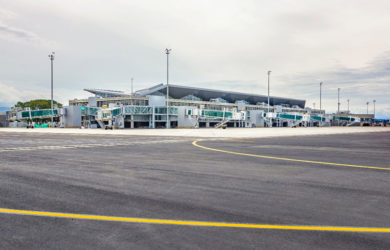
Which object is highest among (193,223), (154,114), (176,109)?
(176,109)

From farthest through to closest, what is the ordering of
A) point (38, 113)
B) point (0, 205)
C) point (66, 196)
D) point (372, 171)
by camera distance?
point (38, 113)
point (372, 171)
point (66, 196)
point (0, 205)

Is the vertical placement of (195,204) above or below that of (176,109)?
below

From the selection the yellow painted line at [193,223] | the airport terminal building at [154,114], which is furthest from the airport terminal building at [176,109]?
the yellow painted line at [193,223]

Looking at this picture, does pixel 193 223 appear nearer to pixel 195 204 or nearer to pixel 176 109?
pixel 195 204

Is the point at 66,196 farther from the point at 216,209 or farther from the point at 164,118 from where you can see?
the point at 164,118

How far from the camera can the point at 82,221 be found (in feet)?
16.5

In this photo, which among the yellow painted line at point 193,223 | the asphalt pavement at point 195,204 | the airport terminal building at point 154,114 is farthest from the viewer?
the airport terminal building at point 154,114

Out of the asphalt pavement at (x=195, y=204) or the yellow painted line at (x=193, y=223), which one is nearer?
the asphalt pavement at (x=195, y=204)

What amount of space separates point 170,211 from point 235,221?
145 cm

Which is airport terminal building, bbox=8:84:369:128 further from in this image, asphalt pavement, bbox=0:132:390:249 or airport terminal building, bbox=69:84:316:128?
asphalt pavement, bbox=0:132:390:249

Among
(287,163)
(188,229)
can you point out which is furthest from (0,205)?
(287,163)

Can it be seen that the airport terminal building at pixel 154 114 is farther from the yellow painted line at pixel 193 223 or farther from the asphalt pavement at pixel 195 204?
the yellow painted line at pixel 193 223

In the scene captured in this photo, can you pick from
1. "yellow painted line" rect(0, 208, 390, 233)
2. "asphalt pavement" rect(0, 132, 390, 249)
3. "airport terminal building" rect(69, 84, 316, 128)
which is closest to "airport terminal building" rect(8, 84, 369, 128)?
"airport terminal building" rect(69, 84, 316, 128)

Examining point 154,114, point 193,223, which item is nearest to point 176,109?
point 154,114
